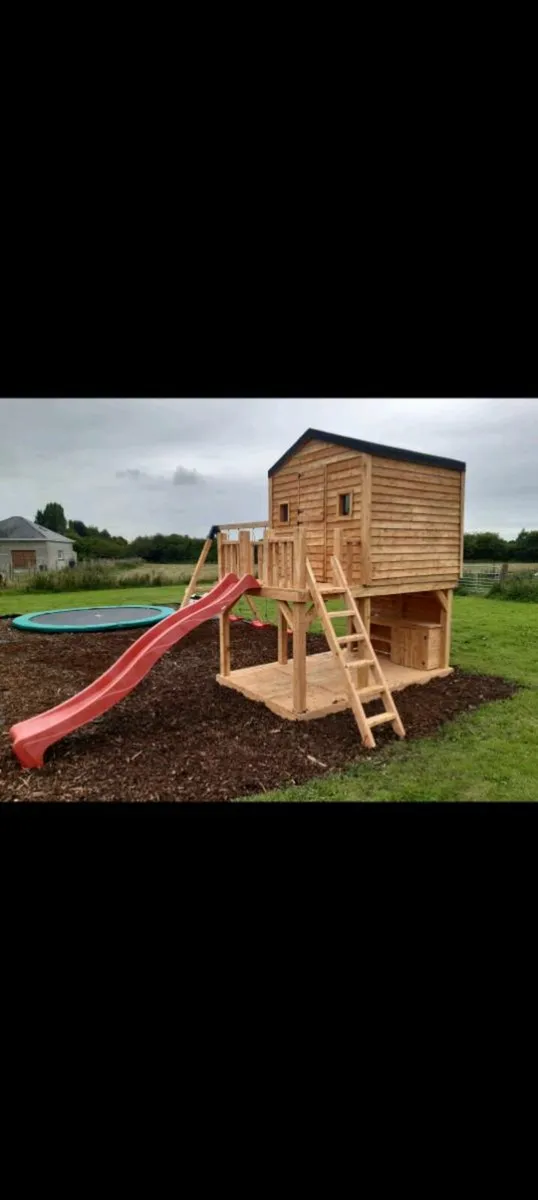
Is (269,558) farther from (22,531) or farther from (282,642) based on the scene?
(22,531)

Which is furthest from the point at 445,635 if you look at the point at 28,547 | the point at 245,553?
the point at 28,547

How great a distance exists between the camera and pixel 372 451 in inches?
248

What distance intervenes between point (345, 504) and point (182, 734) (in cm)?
372

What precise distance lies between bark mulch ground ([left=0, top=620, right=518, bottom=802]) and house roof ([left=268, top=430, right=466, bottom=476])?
3247 mm

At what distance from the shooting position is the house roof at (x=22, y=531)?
2728 cm

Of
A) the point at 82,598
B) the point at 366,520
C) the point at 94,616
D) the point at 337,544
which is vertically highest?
the point at 366,520

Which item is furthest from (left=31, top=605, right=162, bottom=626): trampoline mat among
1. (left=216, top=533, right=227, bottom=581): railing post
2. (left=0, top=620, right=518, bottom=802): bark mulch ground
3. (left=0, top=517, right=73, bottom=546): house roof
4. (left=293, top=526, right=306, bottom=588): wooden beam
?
(left=0, top=517, right=73, bottom=546): house roof

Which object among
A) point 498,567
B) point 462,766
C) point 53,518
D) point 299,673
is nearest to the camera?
point 462,766

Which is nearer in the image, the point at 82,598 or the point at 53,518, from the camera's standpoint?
the point at 82,598

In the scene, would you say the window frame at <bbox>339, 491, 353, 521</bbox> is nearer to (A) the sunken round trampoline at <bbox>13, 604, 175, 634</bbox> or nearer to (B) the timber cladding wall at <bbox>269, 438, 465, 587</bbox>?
(B) the timber cladding wall at <bbox>269, 438, 465, 587</bbox>

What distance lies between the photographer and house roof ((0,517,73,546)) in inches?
1074

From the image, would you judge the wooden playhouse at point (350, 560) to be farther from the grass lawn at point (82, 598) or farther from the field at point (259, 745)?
the grass lawn at point (82, 598)
